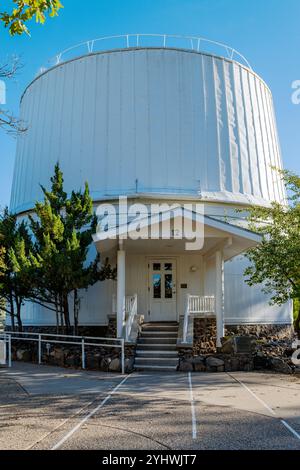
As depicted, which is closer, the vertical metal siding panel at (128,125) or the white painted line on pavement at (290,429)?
the white painted line on pavement at (290,429)

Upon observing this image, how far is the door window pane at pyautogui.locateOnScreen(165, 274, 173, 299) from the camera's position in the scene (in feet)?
60.4

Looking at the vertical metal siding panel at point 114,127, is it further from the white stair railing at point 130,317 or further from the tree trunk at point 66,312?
the white stair railing at point 130,317

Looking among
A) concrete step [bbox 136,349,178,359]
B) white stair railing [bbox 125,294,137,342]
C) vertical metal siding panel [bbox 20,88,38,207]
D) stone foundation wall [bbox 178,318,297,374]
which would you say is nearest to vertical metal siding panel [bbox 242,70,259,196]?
stone foundation wall [bbox 178,318,297,374]

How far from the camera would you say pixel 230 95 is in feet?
70.3

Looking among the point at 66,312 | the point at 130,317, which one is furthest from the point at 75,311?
the point at 130,317

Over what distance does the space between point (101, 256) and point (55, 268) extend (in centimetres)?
288

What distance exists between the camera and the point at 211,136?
66.8 ft

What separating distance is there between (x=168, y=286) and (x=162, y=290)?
26 cm

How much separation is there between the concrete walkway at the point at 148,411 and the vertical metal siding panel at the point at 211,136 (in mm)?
9237

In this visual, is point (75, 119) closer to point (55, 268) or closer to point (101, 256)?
point (101, 256)

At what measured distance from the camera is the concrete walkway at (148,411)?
629 cm

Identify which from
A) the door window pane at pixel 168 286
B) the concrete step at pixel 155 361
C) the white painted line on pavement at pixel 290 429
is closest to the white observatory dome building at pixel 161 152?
the door window pane at pixel 168 286

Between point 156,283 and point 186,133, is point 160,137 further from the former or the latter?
point 156,283

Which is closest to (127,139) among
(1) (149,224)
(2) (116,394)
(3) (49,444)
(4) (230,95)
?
(4) (230,95)
